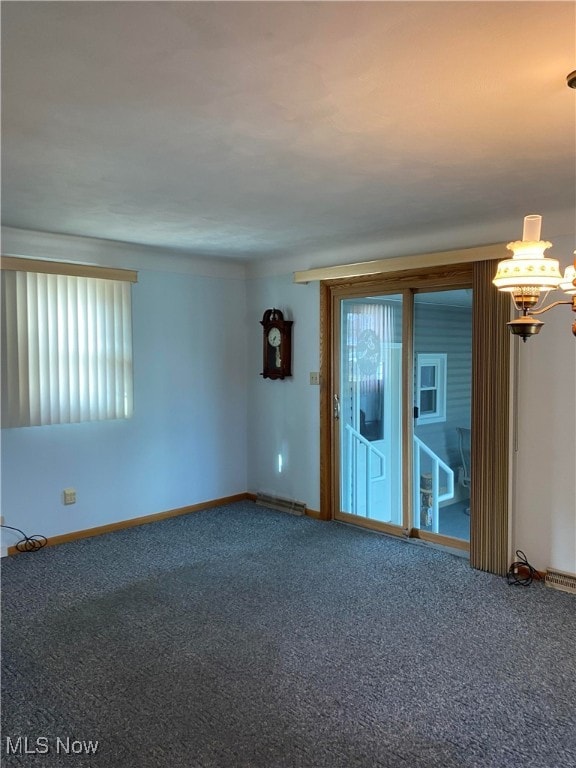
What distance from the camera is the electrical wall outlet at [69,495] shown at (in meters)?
4.32

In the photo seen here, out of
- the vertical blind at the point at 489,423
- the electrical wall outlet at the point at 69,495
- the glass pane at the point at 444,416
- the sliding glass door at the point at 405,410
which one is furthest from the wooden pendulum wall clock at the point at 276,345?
the electrical wall outlet at the point at 69,495

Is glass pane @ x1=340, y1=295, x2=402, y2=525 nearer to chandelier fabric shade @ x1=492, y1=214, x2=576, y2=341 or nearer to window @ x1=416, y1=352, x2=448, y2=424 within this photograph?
window @ x1=416, y1=352, x2=448, y2=424

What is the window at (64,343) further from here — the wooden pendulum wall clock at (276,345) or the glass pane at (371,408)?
the glass pane at (371,408)

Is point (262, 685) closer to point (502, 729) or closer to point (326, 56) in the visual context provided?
point (502, 729)

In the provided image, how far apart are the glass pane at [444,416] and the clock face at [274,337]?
4.35ft

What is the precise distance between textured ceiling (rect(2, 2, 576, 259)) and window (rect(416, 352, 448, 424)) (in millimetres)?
1194

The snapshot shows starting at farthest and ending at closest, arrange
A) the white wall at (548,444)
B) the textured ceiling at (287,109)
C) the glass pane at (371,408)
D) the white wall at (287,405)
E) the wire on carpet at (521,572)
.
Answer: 1. the white wall at (287,405)
2. the glass pane at (371,408)
3. the wire on carpet at (521,572)
4. the white wall at (548,444)
5. the textured ceiling at (287,109)

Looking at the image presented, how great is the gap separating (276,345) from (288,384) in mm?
378

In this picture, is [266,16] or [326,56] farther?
[326,56]

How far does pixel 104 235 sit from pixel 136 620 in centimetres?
268

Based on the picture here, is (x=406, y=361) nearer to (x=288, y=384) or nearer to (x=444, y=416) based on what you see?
(x=444, y=416)

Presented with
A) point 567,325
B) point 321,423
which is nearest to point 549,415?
point 567,325

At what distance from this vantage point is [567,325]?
3408 mm

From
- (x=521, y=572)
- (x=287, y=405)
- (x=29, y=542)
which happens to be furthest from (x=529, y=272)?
(x=29, y=542)
